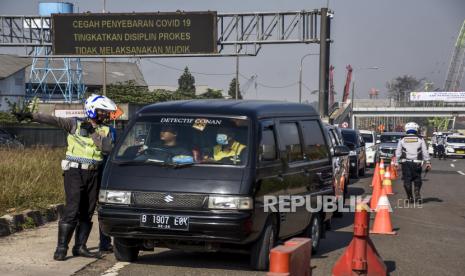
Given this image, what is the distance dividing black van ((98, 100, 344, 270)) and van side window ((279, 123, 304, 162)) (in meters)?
0.01

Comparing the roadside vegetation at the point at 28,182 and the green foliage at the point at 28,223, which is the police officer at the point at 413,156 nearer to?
the roadside vegetation at the point at 28,182

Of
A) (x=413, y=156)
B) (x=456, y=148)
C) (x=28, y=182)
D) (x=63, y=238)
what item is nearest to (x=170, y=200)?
(x=63, y=238)

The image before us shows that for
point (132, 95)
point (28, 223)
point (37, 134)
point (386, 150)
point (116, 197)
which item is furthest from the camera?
point (132, 95)

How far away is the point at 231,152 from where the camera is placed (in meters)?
8.91

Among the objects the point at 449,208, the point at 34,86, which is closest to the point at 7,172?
the point at 449,208

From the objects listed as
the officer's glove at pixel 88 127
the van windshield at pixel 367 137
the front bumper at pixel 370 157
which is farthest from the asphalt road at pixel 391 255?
the van windshield at pixel 367 137

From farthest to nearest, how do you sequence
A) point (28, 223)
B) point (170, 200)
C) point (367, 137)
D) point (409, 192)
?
point (367, 137)
point (409, 192)
point (28, 223)
point (170, 200)

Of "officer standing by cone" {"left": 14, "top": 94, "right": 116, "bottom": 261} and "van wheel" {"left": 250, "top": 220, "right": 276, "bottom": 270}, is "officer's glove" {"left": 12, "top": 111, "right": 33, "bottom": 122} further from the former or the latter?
"van wheel" {"left": 250, "top": 220, "right": 276, "bottom": 270}

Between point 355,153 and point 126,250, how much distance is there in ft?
62.0

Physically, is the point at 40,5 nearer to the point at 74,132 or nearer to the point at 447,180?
the point at 447,180

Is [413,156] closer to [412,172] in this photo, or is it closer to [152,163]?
[412,172]

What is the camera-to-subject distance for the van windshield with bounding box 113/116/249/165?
29.2 feet

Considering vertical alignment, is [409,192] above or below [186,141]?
below

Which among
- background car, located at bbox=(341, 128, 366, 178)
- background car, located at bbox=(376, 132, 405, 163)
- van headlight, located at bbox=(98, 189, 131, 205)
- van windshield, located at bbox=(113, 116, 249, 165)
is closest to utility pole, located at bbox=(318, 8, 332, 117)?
background car, located at bbox=(376, 132, 405, 163)
